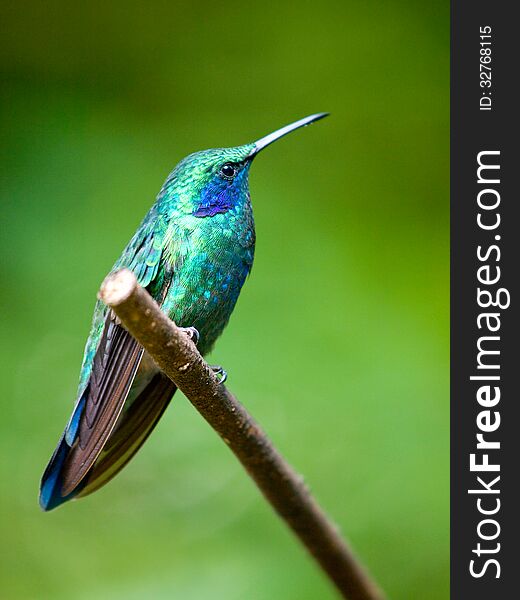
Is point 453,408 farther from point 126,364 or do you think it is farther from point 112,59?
point 112,59

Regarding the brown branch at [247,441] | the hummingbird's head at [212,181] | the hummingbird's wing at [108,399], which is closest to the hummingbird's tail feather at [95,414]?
the hummingbird's wing at [108,399]

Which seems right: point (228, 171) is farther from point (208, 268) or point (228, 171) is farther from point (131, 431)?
point (131, 431)

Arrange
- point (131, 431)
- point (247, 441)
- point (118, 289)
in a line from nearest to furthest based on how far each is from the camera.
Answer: point (118, 289), point (247, 441), point (131, 431)

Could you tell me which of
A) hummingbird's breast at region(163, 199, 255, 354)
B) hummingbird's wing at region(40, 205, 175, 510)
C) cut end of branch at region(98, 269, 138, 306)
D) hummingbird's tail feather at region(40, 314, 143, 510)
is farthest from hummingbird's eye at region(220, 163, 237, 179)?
cut end of branch at region(98, 269, 138, 306)

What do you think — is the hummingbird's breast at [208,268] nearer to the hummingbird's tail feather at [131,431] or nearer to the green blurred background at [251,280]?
the hummingbird's tail feather at [131,431]

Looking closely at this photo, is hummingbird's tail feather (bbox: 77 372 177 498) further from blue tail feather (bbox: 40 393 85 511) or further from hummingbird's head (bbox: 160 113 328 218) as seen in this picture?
hummingbird's head (bbox: 160 113 328 218)

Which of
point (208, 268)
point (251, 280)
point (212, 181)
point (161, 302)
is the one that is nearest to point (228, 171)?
point (212, 181)
